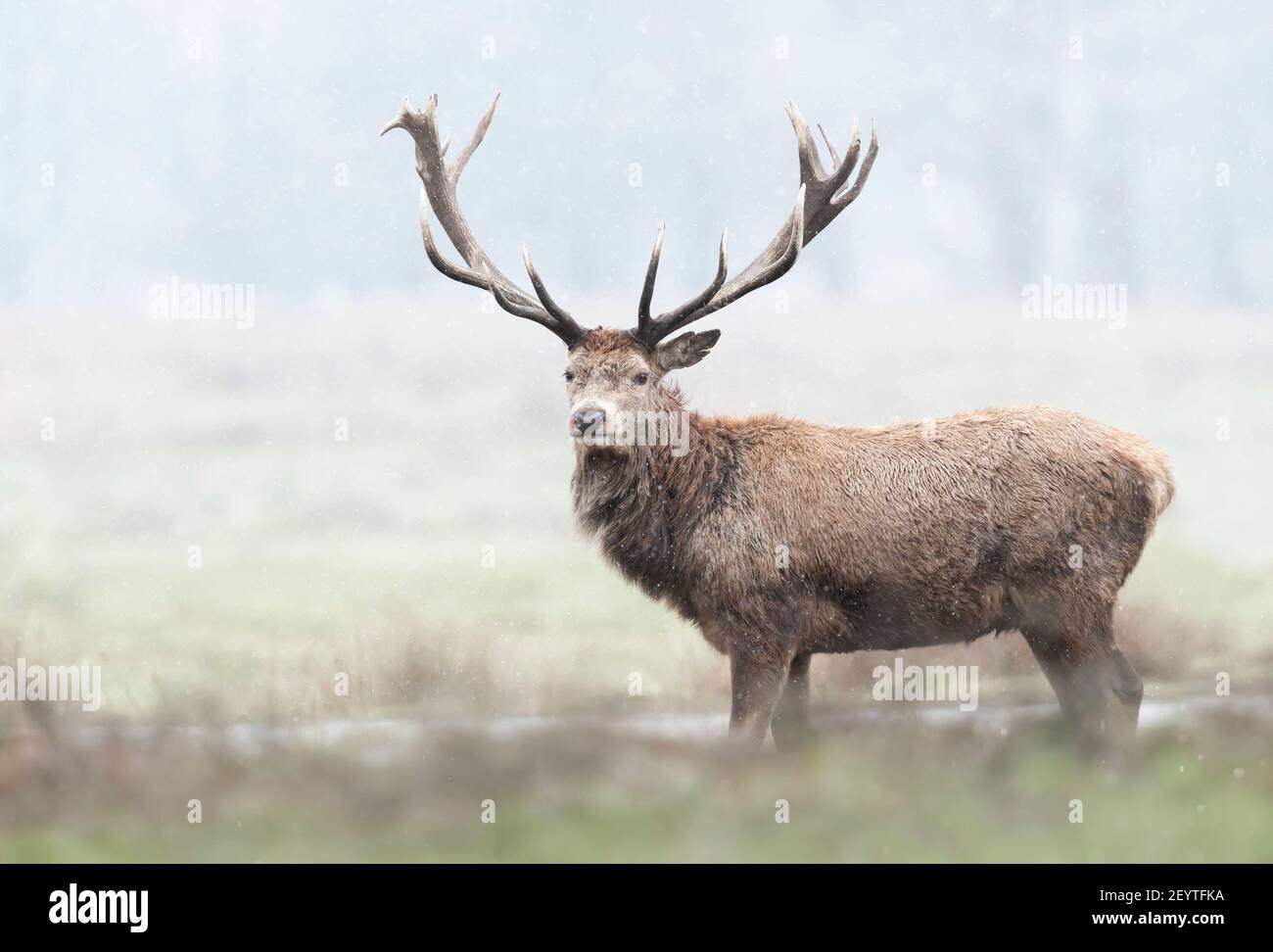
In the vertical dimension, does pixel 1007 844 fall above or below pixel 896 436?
below

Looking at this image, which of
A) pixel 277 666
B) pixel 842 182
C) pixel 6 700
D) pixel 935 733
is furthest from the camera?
pixel 277 666

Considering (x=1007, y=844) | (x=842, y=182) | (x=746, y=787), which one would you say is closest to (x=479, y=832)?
(x=746, y=787)

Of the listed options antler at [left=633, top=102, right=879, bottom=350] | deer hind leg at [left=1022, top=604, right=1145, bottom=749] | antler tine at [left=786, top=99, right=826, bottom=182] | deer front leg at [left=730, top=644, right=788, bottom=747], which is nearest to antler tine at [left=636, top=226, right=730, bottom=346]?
antler at [left=633, top=102, right=879, bottom=350]

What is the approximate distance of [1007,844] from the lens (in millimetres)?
4867

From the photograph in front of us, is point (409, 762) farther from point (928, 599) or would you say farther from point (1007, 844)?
point (928, 599)

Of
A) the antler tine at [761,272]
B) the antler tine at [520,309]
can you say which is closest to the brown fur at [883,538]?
the antler tine at [520,309]

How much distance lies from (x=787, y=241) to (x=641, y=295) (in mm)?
1356

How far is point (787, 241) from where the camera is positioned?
31.8 ft

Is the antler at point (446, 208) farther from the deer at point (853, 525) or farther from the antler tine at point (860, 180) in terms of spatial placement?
the antler tine at point (860, 180)

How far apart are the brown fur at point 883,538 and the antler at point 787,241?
0.90 feet

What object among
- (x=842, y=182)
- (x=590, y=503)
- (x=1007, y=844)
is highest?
(x=842, y=182)

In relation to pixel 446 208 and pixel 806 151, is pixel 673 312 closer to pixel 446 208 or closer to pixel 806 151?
pixel 806 151

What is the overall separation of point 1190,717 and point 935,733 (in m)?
1.58

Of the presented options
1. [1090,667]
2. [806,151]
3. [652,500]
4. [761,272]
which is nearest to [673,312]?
[761,272]
